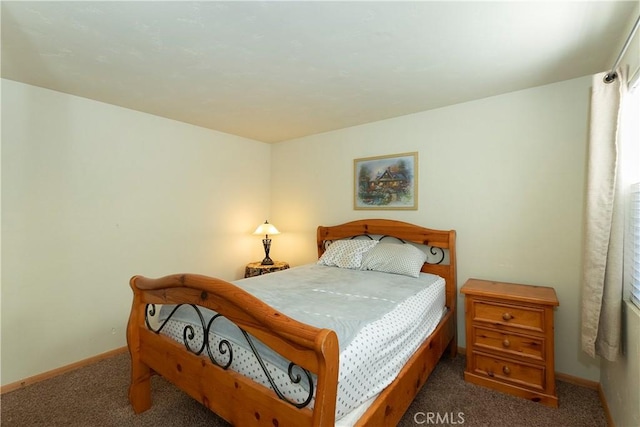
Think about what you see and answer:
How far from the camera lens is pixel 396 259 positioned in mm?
2775

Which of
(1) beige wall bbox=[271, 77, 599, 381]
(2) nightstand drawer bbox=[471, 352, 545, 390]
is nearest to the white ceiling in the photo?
(1) beige wall bbox=[271, 77, 599, 381]

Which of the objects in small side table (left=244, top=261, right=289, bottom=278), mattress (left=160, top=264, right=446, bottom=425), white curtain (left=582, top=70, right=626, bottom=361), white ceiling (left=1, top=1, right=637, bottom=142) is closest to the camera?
mattress (left=160, top=264, right=446, bottom=425)

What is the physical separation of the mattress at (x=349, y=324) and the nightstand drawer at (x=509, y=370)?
0.42 meters

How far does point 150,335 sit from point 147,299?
0.23 metres

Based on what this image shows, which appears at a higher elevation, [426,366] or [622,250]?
[622,250]

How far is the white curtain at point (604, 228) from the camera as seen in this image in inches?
66.4

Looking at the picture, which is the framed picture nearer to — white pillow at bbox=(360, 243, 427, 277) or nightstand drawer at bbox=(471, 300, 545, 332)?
white pillow at bbox=(360, 243, 427, 277)

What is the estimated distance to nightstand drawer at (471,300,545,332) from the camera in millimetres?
2055

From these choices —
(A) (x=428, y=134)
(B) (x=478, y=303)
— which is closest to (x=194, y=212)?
(A) (x=428, y=134)

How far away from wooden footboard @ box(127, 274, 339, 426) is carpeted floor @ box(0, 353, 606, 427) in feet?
0.65

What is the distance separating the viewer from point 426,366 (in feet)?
6.61

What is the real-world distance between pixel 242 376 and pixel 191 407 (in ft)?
3.17

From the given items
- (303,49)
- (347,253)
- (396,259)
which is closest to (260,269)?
(347,253)

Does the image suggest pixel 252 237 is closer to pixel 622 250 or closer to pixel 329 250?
pixel 329 250
